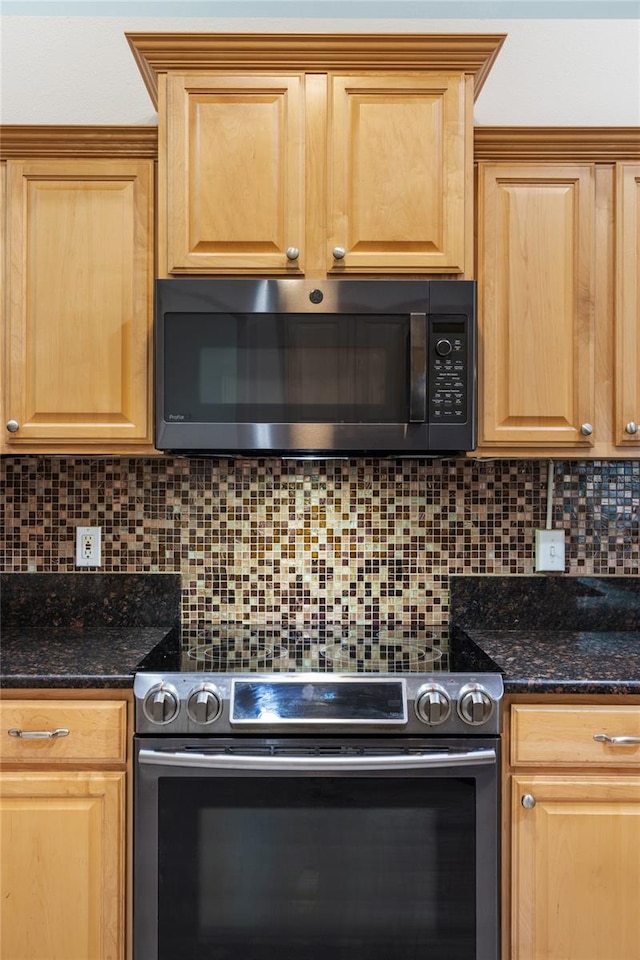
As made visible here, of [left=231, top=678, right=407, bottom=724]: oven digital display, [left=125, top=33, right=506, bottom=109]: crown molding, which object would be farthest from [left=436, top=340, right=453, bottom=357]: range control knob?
[left=231, top=678, right=407, bottom=724]: oven digital display

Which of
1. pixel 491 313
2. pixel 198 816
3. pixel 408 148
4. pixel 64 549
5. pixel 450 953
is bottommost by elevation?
pixel 450 953

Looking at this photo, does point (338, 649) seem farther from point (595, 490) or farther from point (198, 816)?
point (595, 490)

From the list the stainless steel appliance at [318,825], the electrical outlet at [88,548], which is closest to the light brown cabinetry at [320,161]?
the electrical outlet at [88,548]

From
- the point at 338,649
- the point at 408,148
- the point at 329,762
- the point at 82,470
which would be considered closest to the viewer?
the point at 329,762

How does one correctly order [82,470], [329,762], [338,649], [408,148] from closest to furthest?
[329,762], [408,148], [338,649], [82,470]

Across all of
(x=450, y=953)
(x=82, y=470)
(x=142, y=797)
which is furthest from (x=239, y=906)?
(x=82, y=470)

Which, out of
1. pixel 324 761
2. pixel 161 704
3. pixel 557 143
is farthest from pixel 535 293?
pixel 161 704

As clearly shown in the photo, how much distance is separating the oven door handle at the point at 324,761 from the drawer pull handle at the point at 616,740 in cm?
23

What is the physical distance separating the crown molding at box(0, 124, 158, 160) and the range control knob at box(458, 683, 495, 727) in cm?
153

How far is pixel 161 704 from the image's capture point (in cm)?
142

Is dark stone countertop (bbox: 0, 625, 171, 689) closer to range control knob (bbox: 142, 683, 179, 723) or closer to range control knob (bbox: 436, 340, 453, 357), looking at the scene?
range control knob (bbox: 142, 683, 179, 723)

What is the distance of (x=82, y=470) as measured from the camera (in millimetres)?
1967

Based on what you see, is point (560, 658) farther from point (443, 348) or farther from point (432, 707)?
point (443, 348)

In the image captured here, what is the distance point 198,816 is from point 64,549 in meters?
0.92
